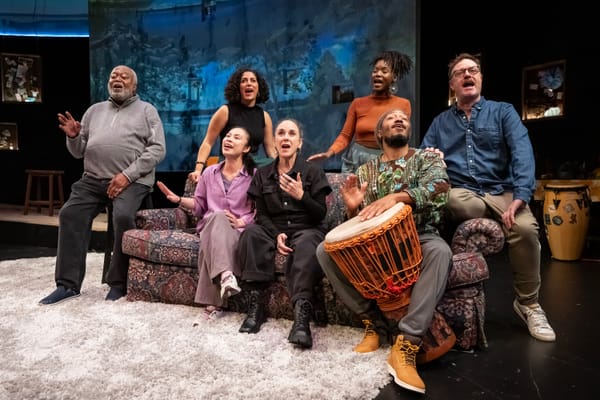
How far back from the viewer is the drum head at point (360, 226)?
195cm

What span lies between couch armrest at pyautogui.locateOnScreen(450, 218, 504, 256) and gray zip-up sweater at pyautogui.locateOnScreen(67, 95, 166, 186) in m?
2.21

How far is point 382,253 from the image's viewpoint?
1979 millimetres

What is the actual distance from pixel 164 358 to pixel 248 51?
612 centimetres

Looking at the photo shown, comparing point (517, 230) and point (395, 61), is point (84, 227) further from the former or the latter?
point (517, 230)

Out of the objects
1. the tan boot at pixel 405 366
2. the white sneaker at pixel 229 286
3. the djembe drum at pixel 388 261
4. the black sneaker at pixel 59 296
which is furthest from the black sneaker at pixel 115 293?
the tan boot at pixel 405 366

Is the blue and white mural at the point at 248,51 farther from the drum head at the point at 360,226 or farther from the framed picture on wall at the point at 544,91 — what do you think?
the drum head at the point at 360,226

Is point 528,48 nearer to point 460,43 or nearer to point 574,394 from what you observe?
point 460,43

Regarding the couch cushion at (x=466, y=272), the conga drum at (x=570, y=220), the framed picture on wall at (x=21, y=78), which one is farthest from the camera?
the framed picture on wall at (x=21, y=78)

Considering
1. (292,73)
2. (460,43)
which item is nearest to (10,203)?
(292,73)

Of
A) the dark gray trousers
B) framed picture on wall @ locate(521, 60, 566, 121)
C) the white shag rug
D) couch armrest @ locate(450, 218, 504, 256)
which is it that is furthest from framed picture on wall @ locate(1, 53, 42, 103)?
couch armrest @ locate(450, 218, 504, 256)

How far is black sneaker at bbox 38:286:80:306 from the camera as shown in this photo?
3.03 m

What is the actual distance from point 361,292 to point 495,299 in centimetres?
153

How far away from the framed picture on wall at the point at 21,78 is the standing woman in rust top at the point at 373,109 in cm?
746

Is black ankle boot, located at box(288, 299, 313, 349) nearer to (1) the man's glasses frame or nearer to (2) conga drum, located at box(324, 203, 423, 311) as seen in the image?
(2) conga drum, located at box(324, 203, 423, 311)
